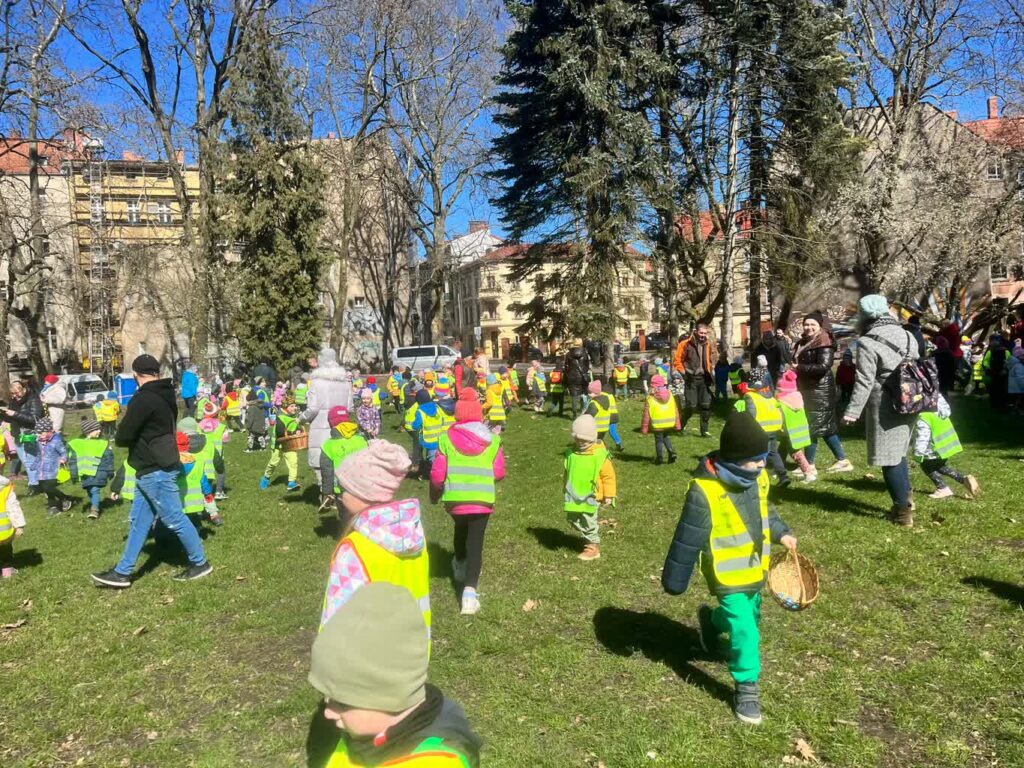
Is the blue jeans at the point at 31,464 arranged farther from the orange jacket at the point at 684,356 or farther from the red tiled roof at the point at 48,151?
the red tiled roof at the point at 48,151

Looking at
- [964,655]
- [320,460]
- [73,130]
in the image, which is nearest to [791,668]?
[964,655]

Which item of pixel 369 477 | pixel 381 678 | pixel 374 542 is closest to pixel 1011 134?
pixel 369 477

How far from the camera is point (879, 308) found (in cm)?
635

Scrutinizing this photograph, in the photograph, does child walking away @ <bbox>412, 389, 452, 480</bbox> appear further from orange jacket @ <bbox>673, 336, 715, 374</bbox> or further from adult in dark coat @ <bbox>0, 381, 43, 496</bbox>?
adult in dark coat @ <bbox>0, 381, 43, 496</bbox>

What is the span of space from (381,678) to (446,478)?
11.8ft

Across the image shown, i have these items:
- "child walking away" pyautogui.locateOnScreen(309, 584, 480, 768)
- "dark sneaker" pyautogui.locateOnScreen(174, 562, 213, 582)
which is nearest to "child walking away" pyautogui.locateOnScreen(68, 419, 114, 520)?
"dark sneaker" pyautogui.locateOnScreen(174, 562, 213, 582)

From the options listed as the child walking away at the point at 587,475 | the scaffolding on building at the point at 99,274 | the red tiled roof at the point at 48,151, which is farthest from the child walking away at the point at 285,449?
the scaffolding on building at the point at 99,274

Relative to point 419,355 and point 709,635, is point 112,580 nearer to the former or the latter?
point 709,635

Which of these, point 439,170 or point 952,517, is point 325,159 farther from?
point 952,517

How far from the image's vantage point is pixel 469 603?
17.6ft

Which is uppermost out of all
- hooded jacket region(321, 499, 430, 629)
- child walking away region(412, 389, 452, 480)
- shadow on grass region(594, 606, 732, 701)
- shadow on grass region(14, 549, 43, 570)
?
hooded jacket region(321, 499, 430, 629)

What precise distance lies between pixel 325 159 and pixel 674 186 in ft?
57.9

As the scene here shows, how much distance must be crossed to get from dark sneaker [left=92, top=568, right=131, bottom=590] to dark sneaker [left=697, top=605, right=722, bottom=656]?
5114 millimetres

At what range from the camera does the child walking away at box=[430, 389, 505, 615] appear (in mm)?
5234
